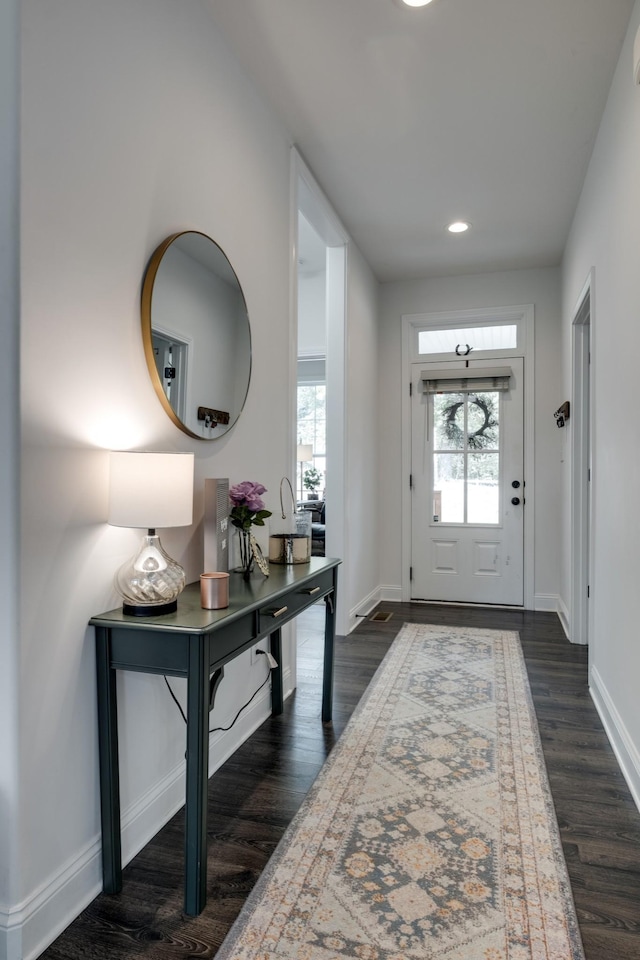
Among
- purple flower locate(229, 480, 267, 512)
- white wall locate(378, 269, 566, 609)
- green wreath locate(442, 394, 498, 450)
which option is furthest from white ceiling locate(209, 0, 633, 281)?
purple flower locate(229, 480, 267, 512)

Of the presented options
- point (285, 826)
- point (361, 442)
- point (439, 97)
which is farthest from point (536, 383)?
point (285, 826)

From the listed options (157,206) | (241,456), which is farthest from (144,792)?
(157,206)

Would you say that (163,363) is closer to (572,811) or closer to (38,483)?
(38,483)

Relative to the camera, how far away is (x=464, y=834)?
184 cm

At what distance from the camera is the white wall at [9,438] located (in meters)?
1.33

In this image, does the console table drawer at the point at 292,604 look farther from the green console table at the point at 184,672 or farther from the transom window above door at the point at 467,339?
the transom window above door at the point at 467,339

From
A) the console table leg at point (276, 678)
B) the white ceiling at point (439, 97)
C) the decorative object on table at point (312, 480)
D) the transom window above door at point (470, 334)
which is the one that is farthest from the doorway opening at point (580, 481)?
the decorative object on table at point (312, 480)

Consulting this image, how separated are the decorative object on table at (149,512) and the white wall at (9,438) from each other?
0.26 m

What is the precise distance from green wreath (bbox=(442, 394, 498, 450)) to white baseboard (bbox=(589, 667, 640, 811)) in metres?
2.39

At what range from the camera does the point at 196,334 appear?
211 cm

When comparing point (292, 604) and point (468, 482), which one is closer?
point (292, 604)

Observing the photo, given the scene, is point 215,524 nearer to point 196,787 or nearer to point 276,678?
point 196,787

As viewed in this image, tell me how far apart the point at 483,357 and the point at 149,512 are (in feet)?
13.4

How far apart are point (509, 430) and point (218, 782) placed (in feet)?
12.2
